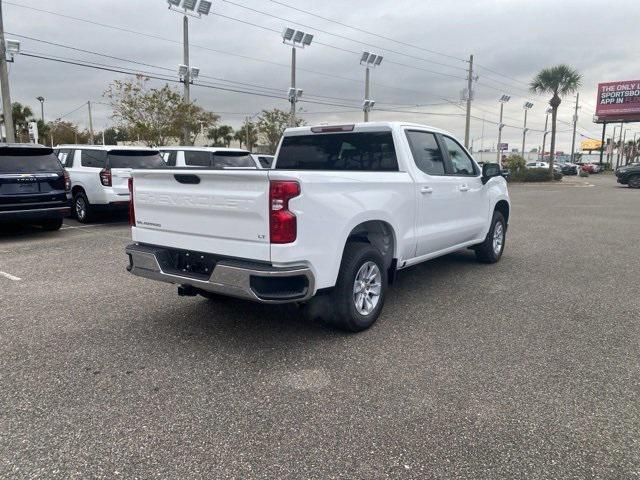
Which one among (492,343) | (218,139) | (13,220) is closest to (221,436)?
(492,343)

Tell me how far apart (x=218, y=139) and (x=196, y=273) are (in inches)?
2972

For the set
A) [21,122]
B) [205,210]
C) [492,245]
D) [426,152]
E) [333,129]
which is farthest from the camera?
[21,122]

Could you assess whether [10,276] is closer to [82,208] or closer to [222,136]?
[82,208]

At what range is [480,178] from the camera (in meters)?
6.81

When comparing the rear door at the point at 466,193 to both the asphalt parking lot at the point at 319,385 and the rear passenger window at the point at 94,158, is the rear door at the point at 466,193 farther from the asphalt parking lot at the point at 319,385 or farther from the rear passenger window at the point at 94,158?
the rear passenger window at the point at 94,158

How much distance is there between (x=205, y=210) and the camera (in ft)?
13.1

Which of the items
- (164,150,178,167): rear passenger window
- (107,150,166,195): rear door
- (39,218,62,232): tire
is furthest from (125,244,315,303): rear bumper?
(164,150,178,167): rear passenger window

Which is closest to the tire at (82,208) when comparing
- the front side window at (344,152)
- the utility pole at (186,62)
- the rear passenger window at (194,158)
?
the rear passenger window at (194,158)

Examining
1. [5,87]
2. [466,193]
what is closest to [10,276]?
[466,193]

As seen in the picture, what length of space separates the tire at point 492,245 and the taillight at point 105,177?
301 inches

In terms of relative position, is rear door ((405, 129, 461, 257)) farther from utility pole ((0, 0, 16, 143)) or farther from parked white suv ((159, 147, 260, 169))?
utility pole ((0, 0, 16, 143))

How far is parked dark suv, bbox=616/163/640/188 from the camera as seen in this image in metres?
27.6

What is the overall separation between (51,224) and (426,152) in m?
7.96

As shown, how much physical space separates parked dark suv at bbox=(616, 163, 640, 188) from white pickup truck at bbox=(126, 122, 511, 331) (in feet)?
87.8
